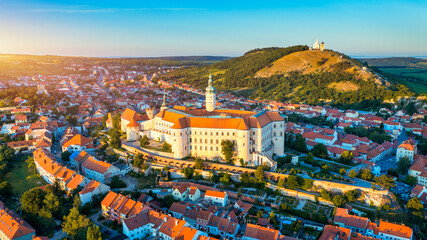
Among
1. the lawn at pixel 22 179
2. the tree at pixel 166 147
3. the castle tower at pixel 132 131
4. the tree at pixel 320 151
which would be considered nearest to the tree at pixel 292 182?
the tree at pixel 320 151

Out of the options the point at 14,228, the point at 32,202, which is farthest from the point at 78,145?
the point at 14,228

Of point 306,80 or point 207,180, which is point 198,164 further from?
point 306,80

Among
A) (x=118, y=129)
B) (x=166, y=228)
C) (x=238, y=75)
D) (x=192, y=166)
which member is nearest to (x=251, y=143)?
(x=192, y=166)

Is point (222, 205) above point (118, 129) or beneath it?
beneath

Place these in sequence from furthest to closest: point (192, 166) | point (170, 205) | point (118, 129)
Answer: point (118, 129), point (192, 166), point (170, 205)

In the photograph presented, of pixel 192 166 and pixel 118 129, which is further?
pixel 118 129

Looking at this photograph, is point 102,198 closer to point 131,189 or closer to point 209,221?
point 131,189
